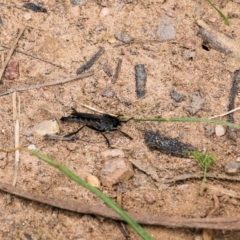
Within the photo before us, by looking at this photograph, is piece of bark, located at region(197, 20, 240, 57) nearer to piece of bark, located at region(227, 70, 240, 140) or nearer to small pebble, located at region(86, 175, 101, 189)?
piece of bark, located at region(227, 70, 240, 140)

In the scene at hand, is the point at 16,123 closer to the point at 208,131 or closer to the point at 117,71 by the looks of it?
the point at 117,71

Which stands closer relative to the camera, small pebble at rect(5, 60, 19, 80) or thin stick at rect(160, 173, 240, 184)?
thin stick at rect(160, 173, 240, 184)

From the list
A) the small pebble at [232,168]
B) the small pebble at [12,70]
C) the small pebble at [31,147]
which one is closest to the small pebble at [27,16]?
the small pebble at [12,70]

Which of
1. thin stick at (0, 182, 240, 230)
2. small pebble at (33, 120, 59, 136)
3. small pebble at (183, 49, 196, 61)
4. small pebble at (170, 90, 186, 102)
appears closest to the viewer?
thin stick at (0, 182, 240, 230)

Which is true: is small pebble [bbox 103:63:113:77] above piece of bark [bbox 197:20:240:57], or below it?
below

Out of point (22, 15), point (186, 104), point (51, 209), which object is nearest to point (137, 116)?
point (186, 104)

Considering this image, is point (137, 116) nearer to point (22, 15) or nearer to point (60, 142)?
point (60, 142)

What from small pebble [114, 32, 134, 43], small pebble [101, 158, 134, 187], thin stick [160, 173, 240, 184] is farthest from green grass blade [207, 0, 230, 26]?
small pebble [101, 158, 134, 187]

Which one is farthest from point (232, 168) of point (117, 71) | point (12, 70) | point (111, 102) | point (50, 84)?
point (12, 70)
